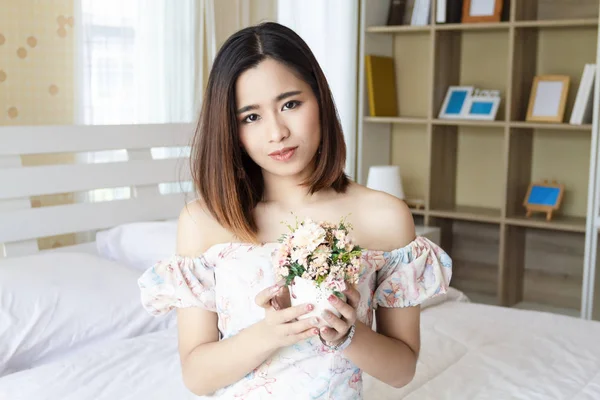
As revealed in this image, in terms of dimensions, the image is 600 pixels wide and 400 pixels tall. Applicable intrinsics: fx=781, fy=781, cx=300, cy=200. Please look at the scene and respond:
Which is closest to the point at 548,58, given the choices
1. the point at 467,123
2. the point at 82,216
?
the point at 467,123

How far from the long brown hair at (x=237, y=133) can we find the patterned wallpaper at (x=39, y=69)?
159 cm

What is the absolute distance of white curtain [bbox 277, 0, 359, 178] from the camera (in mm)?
3652

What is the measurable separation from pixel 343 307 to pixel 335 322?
0.02m

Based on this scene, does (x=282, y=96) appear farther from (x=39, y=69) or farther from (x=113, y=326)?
(x=39, y=69)

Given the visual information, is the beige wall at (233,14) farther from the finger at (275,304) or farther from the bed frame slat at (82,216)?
the finger at (275,304)

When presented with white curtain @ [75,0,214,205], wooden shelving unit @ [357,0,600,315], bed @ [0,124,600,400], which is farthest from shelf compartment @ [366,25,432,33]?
bed @ [0,124,600,400]

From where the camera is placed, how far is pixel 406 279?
1.26 metres

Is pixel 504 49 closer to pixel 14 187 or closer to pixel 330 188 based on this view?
pixel 14 187

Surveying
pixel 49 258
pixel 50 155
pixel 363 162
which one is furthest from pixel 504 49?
pixel 49 258

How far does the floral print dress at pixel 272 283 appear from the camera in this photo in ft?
3.84

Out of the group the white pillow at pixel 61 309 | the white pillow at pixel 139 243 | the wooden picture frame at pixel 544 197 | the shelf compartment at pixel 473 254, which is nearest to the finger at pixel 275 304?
the white pillow at pixel 61 309

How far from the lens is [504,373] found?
1.81 m

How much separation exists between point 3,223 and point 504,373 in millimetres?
1600

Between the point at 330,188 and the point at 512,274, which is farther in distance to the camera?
the point at 512,274
